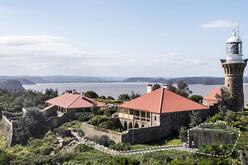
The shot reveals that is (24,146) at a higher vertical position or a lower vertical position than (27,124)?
lower

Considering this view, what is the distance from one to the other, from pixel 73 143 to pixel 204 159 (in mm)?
16068

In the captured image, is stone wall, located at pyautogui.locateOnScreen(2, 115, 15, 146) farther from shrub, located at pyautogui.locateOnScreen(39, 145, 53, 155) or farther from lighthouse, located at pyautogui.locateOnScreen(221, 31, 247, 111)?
lighthouse, located at pyautogui.locateOnScreen(221, 31, 247, 111)

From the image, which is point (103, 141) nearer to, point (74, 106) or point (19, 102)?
point (74, 106)

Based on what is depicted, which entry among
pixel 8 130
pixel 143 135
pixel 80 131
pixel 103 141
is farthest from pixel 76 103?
pixel 143 135

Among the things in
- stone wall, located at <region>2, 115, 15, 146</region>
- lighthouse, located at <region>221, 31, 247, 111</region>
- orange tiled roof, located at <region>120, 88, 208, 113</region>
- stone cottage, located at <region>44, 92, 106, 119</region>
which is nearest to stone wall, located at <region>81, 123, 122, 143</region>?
orange tiled roof, located at <region>120, 88, 208, 113</region>

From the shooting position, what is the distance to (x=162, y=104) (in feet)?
111

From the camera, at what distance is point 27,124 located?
39000mm

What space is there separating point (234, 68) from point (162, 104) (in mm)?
11656

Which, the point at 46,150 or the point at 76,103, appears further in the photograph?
the point at 76,103

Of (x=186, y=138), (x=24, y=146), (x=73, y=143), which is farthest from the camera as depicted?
(x=24, y=146)

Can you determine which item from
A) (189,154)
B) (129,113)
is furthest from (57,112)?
(189,154)

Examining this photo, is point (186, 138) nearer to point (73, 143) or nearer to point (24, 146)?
point (73, 143)

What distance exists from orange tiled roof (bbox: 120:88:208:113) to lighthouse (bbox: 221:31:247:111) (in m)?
5.01

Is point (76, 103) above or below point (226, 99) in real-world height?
below
